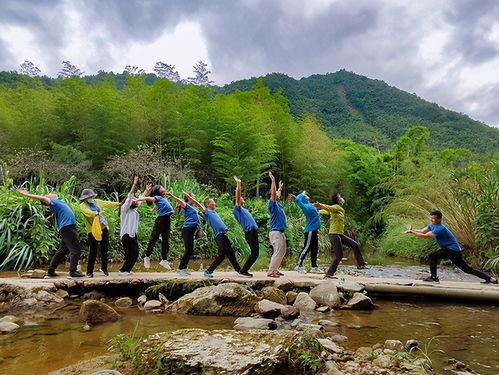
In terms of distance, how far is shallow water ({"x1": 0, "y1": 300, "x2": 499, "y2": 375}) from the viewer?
3623mm

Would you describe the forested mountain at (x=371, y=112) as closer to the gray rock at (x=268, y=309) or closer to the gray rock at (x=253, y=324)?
the gray rock at (x=268, y=309)

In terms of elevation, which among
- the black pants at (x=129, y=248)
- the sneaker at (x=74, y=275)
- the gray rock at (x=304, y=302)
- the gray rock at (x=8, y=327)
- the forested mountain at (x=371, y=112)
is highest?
the forested mountain at (x=371, y=112)

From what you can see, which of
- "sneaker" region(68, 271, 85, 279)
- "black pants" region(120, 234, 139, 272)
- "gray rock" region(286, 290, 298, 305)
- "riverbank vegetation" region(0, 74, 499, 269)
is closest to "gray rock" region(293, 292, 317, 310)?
"gray rock" region(286, 290, 298, 305)

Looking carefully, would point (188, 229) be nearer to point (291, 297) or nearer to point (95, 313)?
point (291, 297)

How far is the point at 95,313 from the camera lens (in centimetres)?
482

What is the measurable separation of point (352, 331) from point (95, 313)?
124 inches

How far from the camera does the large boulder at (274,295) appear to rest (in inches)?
231

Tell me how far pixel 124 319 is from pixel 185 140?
11.5 metres

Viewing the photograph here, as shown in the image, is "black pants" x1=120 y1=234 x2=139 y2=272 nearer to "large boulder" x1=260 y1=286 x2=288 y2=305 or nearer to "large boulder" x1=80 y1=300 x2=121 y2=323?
"large boulder" x1=80 y1=300 x2=121 y2=323

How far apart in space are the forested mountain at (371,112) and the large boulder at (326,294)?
27.3m

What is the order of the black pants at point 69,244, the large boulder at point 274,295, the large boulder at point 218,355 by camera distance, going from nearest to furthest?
the large boulder at point 218,355, the large boulder at point 274,295, the black pants at point 69,244

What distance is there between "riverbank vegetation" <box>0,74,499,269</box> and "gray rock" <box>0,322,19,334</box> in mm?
4812

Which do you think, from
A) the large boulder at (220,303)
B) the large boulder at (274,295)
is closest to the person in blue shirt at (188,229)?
the large boulder at (220,303)

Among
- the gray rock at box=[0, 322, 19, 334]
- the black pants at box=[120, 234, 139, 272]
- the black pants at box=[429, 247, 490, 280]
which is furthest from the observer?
the black pants at box=[120, 234, 139, 272]
